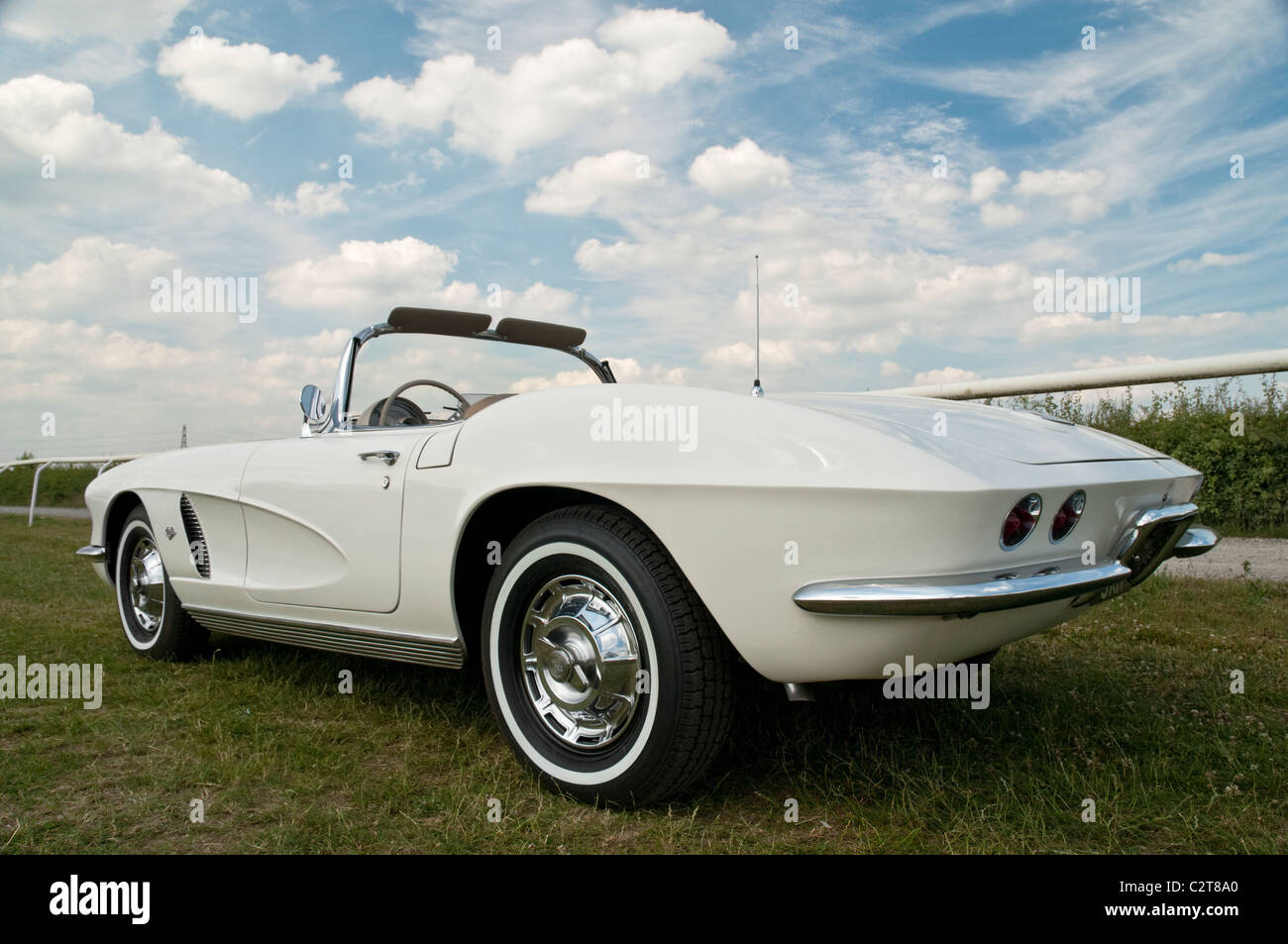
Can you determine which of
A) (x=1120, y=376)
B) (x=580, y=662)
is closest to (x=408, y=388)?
(x=580, y=662)

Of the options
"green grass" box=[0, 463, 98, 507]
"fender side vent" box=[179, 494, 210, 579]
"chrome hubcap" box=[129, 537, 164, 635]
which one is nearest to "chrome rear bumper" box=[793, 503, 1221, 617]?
"fender side vent" box=[179, 494, 210, 579]

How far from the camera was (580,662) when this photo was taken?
2406 millimetres

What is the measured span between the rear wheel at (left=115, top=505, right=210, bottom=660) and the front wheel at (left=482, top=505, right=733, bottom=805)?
212 cm

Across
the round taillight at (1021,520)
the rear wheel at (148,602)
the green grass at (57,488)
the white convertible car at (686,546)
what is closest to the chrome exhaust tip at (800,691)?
the white convertible car at (686,546)

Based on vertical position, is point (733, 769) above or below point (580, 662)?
below

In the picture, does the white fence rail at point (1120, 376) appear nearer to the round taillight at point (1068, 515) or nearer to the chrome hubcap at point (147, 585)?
the round taillight at point (1068, 515)

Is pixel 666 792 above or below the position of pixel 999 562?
below

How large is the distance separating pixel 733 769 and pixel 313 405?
7.22 ft

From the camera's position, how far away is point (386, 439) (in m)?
3.02

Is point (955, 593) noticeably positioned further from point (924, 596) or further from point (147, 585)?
point (147, 585)

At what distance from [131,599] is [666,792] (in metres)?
3.23
